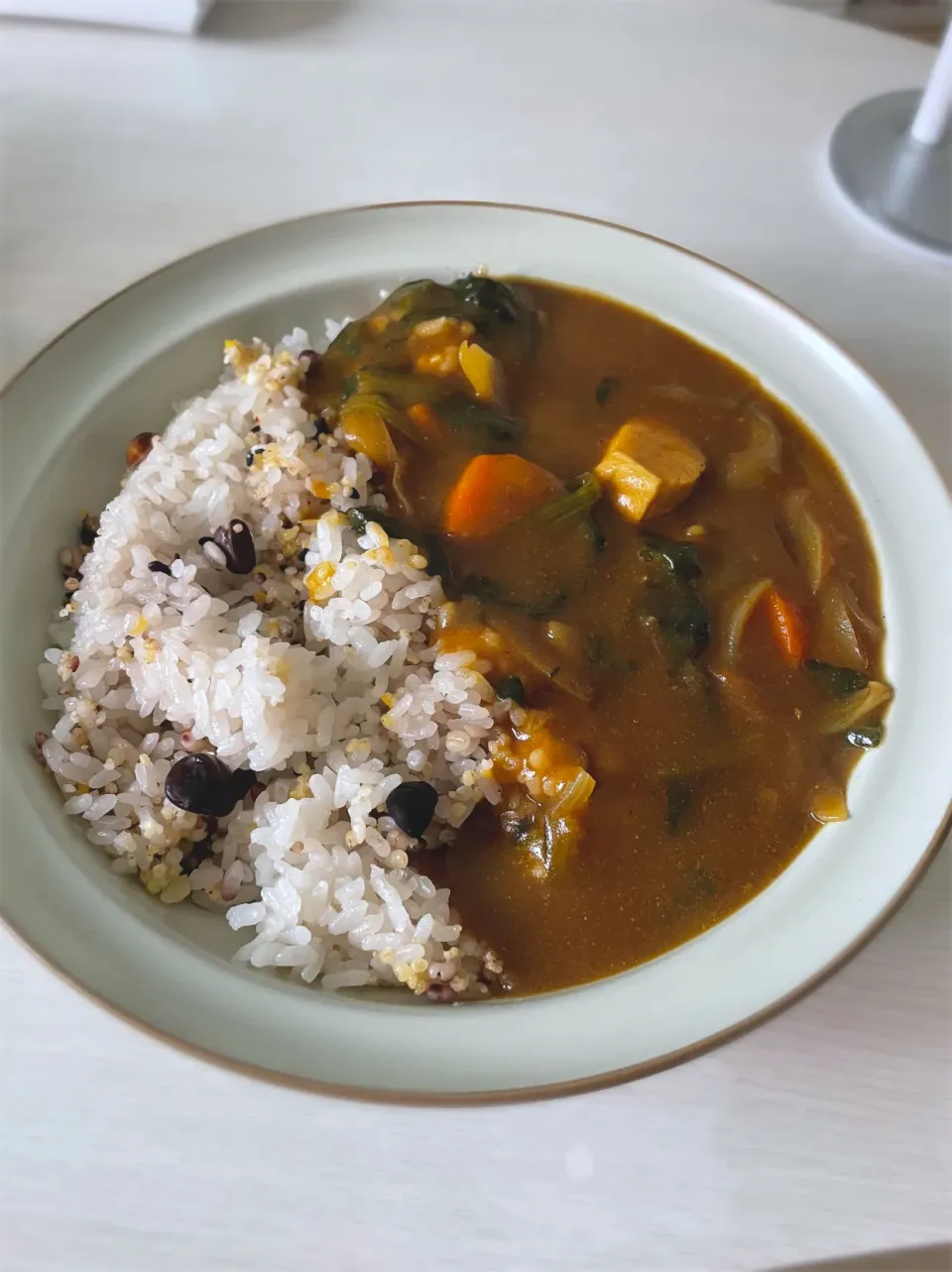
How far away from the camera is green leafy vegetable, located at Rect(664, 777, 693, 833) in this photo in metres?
1.83

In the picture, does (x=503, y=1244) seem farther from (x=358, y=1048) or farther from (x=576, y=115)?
(x=576, y=115)

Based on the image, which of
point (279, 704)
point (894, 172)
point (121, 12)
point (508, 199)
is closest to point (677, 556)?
point (279, 704)

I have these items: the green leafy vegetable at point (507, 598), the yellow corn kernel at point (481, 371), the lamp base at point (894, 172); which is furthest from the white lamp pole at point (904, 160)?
the green leafy vegetable at point (507, 598)

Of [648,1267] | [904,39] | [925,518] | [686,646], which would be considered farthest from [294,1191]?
[904,39]

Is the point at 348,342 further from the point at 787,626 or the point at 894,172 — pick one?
the point at 894,172

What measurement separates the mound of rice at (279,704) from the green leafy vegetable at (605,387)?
0.57 metres

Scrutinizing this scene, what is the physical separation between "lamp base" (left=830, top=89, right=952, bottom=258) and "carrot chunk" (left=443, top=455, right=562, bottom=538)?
146 centimetres

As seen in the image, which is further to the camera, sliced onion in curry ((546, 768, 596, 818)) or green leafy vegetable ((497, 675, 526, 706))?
green leafy vegetable ((497, 675, 526, 706))

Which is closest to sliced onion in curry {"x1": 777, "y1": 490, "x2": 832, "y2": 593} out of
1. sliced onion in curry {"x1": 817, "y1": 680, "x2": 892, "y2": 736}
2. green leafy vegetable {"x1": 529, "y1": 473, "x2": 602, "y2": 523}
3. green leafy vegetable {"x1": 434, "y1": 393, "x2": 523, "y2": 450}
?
sliced onion in curry {"x1": 817, "y1": 680, "x2": 892, "y2": 736}

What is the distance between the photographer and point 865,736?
6.12ft

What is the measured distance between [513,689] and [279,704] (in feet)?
1.44

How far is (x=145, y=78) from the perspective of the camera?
3.15 metres

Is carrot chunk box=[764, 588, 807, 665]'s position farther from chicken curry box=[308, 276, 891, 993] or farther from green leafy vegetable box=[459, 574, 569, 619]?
green leafy vegetable box=[459, 574, 569, 619]

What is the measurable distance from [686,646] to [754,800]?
322 mm
